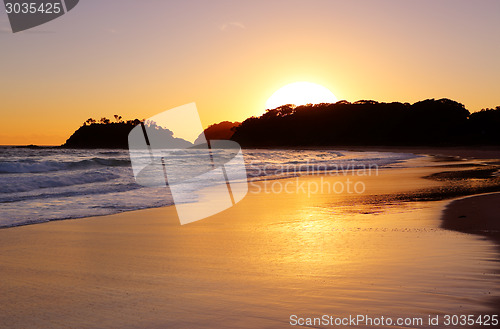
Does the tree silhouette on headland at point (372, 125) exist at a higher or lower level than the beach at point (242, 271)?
higher

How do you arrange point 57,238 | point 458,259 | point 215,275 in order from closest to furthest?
point 215,275, point 458,259, point 57,238

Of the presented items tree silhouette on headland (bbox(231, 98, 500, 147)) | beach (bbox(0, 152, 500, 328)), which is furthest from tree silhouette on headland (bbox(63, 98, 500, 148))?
beach (bbox(0, 152, 500, 328))

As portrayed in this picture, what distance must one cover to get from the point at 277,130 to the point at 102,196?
392ft

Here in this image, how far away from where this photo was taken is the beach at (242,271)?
335cm

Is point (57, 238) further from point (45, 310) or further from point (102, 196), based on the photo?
point (102, 196)

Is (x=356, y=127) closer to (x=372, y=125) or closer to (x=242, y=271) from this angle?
(x=372, y=125)

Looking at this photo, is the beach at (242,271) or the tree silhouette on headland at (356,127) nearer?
the beach at (242,271)

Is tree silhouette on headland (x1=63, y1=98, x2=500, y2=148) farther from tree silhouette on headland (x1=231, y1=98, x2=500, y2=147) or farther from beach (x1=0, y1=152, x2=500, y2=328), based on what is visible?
beach (x1=0, y1=152, x2=500, y2=328)

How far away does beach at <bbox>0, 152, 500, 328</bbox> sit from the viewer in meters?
3.35

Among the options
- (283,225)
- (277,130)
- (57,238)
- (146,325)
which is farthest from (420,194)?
(277,130)

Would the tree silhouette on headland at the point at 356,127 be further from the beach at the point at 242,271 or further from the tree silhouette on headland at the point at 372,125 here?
the beach at the point at 242,271

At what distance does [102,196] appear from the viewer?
12.7 m

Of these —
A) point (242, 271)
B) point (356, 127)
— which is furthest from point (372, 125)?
point (242, 271)

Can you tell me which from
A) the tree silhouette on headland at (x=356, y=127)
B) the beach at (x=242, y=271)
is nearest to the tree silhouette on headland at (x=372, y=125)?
the tree silhouette on headland at (x=356, y=127)
